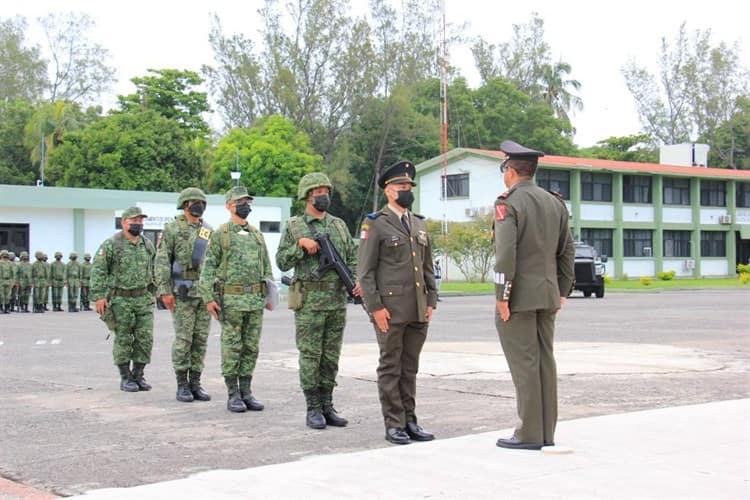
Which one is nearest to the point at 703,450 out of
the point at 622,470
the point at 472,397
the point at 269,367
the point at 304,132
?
the point at 622,470

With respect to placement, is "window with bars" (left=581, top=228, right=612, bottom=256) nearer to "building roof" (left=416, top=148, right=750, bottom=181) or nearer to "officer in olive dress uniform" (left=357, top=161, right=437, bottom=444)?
"building roof" (left=416, top=148, right=750, bottom=181)

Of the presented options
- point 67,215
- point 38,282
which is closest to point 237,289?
point 38,282

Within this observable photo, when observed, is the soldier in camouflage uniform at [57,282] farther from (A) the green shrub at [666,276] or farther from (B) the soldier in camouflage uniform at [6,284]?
(A) the green shrub at [666,276]

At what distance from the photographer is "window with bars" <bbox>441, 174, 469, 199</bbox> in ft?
187

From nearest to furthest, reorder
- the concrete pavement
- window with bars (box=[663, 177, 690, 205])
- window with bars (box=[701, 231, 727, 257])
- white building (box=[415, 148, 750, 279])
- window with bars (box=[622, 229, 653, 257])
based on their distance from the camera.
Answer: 1. the concrete pavement
2. white building (box=[415, 148, 750, 279])
3. window with bars (box=[622, 229, 653, 257])
4. window with bars (box=[663, 177, 690, 205])
5. window with bars (box=[701, 231, 727, 257])

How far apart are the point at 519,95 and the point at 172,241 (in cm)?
6094

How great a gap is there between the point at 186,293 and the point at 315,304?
2314mm

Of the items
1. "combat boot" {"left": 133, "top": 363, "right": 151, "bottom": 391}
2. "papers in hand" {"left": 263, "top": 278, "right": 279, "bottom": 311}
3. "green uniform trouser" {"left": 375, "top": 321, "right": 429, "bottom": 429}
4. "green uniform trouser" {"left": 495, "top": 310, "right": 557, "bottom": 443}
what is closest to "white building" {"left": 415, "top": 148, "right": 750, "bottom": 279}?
"combat boot" {"left": 133, "top": 363, "right": 151, "bottom": 391}

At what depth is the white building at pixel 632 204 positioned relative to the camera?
55531mm

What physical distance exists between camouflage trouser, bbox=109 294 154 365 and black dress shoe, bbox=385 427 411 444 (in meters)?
4.24

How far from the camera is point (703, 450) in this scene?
274 inches

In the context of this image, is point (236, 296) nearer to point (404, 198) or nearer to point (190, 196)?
point (190, 196)

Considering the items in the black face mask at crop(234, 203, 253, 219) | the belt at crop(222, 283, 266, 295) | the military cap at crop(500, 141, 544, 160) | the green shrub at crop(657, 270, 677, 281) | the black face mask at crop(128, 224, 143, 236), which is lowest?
the green shrub at crop(657, 270, 677, 281)

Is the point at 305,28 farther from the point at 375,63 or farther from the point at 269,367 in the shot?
the point at 269,367
